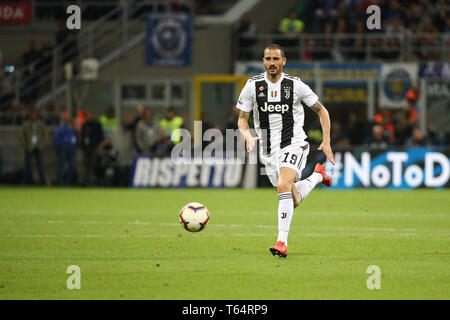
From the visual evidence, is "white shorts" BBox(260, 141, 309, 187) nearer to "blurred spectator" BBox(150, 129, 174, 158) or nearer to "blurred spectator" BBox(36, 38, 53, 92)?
"blurred spectator" BBox(150, 129, 174, 158)

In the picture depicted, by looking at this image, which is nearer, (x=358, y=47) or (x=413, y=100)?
(x=413, y=100)

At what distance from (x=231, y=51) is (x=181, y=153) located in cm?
624

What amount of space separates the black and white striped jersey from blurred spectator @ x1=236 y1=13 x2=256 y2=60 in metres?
17.9

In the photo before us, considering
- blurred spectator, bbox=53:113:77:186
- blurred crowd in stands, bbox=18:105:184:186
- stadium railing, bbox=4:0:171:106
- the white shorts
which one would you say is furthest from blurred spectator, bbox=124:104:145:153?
the white shorts

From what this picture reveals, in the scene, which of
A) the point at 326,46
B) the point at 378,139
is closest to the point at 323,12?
the point at 326,46

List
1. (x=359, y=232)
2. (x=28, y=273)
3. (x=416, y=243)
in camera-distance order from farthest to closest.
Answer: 1. (x=359, y=232)
2. (x=416, y=243)
3. (x=28, y=273)

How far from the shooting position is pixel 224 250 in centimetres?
1041

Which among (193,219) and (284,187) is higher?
(284,187)

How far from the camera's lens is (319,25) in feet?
93.5

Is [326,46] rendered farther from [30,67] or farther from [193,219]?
[193,219]

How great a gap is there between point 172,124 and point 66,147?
296cm

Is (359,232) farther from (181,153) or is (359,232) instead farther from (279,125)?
(181,153)

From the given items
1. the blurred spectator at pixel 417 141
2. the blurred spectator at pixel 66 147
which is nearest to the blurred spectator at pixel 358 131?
the blurred spectator at pixel 417 141

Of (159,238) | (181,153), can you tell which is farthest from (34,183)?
(159,238)
